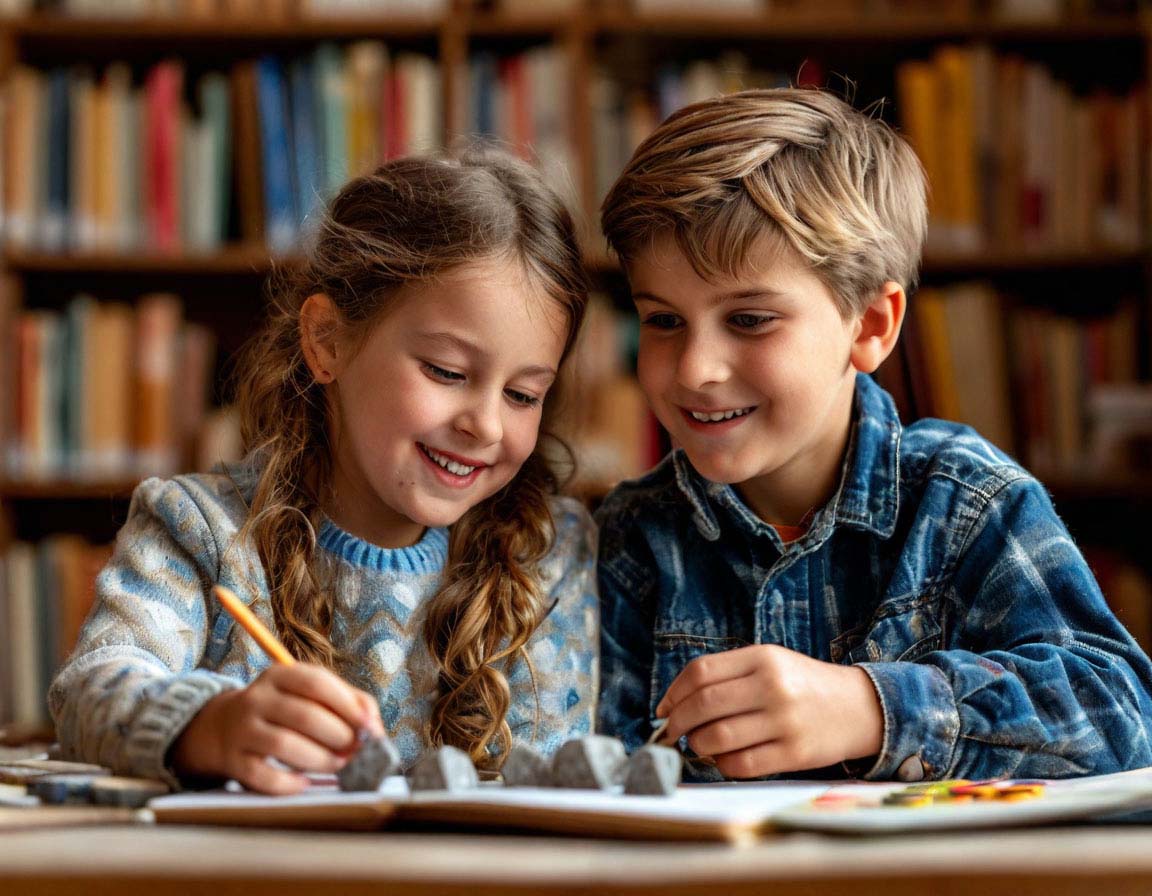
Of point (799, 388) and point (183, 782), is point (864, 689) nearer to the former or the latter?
point (799, 388)

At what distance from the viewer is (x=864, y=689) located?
33.2 inches

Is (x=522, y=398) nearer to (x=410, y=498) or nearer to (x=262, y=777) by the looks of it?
(x=410, y=498)

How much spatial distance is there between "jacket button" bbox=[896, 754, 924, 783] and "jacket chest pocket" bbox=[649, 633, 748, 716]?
254mm

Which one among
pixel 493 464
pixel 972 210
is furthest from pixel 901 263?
pixel 972 210

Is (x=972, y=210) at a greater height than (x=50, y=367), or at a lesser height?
greater

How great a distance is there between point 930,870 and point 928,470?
2.13ft

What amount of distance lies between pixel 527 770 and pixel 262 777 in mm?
141

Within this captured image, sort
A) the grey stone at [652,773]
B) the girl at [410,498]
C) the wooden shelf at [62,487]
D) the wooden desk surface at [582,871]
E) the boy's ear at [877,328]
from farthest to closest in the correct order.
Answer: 1. the wooden shelf at [62,487]
2. the boy's ear at [877,328]
3. the girl at [410,498]
4. the grey stone at [652,773]
5. the wooden desk surface at [582,871]

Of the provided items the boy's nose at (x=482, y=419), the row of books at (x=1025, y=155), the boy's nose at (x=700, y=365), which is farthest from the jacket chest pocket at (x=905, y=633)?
the row of books at (x=1025, y=155)

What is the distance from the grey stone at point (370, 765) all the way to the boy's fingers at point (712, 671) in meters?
0.20

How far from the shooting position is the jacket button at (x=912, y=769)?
2.81ft

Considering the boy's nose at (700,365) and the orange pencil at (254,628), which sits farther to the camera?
the boy's nose at (700,365)

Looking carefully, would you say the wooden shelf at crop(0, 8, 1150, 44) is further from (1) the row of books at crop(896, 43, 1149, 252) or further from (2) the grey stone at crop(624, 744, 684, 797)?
(2) the grey stone at crop(624, 744, 684, 797)

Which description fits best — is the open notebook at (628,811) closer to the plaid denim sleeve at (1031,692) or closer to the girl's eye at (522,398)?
the plaid denim sleeve at (1031,692)
